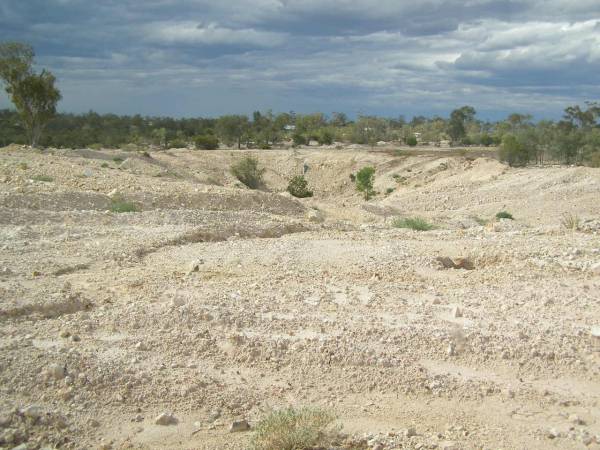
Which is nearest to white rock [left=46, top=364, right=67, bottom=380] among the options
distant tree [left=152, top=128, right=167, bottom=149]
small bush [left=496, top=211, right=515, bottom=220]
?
small bush [left=496, top=211, right=515, bottom=220]

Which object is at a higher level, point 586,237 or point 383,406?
point 586,237

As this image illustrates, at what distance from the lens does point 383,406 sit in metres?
5.19

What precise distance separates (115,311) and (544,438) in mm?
4033

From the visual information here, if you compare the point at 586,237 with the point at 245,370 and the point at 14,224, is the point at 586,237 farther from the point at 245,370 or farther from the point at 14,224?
the point at 14,224

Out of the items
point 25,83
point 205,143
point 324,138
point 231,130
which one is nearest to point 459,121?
point 324,138

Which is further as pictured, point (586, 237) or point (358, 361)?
point (586, 237)

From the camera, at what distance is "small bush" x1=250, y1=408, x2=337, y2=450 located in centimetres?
451

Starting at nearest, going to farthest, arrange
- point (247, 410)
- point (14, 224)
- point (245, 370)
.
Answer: point (247, 410) < point (245, 370) < point (14, 224)

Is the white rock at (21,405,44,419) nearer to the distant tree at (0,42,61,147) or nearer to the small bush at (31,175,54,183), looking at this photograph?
the small bush at (31,175,54,183)

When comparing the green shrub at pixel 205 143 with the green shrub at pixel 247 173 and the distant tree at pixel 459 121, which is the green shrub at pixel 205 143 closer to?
the green shrub at pixel 247 173

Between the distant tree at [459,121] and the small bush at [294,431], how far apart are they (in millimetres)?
61479

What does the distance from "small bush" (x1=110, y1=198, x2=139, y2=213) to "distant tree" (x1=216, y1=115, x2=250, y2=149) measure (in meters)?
41.7

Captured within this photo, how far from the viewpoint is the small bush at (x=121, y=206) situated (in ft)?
46.4

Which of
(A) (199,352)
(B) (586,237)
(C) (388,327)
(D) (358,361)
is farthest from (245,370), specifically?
(B) (586,237)
